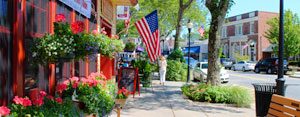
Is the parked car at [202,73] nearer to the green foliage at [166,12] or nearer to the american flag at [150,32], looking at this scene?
the green foliage at [166,12]

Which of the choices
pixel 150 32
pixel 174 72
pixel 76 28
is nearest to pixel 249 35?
pixel 174 72

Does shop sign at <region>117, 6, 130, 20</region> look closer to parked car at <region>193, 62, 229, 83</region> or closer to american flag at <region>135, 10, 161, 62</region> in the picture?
american flag at <region>135, 10, 161, 62</region>

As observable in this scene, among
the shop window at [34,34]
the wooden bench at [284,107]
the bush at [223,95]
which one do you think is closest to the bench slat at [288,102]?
the wooden bench at [284,107]

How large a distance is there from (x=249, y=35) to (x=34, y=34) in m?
59.5

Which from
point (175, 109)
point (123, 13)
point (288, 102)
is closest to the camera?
point (288, 102)

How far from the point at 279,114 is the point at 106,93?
329 cm

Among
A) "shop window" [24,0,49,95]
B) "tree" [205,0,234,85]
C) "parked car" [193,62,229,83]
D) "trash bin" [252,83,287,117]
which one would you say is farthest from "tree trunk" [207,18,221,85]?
"parked car" [193,62,229,83]

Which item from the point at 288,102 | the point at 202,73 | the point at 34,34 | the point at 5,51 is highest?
the point at 34,34

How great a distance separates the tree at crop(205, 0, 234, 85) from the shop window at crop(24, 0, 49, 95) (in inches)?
337

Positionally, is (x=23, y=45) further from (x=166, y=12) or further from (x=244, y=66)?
(x=244, y=66)

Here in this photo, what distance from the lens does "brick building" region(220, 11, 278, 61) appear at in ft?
198

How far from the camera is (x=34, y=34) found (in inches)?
228

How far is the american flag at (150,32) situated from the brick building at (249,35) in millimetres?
48374

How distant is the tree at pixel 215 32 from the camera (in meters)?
14.1
